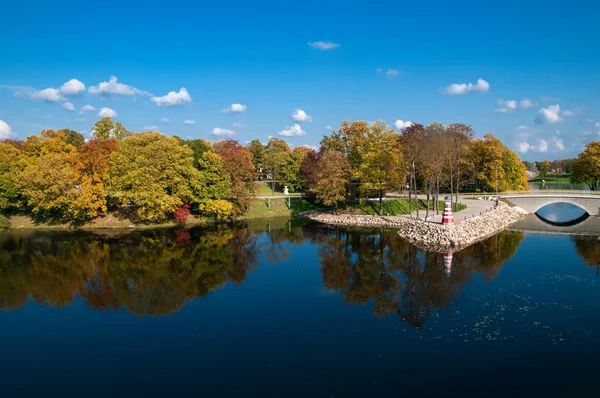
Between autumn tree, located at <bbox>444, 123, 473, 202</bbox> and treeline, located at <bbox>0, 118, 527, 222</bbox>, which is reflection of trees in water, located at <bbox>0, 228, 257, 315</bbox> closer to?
treeline, located at <bbox>0, 118, 527, 222</bbox>

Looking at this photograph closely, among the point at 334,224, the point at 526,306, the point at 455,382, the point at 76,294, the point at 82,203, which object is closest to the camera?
the point at 455,382

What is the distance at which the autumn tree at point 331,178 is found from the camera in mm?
51156

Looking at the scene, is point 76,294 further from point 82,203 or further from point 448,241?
point 448,241

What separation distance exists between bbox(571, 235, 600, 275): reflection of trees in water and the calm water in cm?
26

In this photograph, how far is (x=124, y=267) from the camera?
3112 centimetres

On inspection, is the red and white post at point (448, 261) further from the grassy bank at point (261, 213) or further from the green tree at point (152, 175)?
the green tree at point (152, 175)

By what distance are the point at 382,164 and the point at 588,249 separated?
22362mm

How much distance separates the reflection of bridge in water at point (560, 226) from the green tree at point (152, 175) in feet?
130

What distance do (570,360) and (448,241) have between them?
20.7 metres

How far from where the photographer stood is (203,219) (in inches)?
2063

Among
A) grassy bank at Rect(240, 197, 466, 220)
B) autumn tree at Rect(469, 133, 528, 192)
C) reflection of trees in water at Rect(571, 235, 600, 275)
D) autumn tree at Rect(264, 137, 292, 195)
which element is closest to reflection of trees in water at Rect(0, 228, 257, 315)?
grassy bank at Rect(240, 197, 466, 220)

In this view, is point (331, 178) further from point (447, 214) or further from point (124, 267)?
point (124, 267)

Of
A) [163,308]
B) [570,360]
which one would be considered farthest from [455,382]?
[163,308]

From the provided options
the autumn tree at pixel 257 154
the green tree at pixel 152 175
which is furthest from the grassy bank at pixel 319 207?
the autumn tree at pixel 257 154
